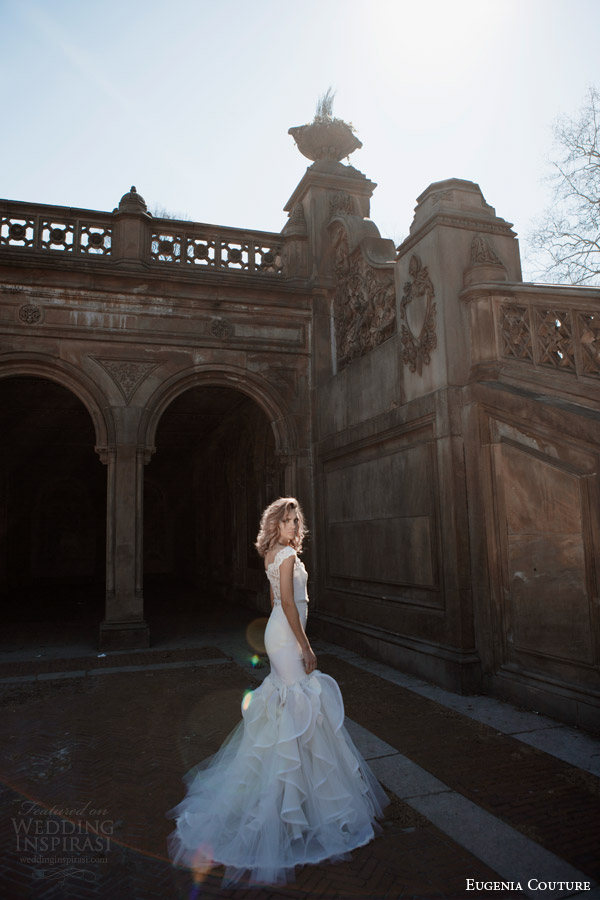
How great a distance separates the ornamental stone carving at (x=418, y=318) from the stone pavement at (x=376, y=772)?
12.0ft

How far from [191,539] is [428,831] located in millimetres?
17305

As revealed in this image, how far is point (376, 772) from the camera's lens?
13.0 feet

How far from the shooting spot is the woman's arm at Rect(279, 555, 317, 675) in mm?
3389

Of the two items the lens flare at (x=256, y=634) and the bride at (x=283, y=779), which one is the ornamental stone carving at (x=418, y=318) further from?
the lens flare at (x=256, y=634)

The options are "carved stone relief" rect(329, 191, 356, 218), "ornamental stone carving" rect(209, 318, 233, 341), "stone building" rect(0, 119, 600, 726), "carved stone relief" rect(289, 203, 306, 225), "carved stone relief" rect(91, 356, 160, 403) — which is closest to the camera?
"stone building" rect(0, 119, 600, 726)

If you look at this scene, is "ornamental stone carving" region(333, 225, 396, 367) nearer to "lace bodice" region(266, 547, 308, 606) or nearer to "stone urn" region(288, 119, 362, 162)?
"stone urn" region(288, 119, 362, 162)

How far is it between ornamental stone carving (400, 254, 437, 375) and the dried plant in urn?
4836 mm

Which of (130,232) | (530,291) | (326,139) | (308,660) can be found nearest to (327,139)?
(326,139)

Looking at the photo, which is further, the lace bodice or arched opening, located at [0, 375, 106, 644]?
arched opening, located at [0, 375, 106, 644]

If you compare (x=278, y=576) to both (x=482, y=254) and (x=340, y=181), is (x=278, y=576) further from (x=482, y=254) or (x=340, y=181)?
(x=340, y=181)

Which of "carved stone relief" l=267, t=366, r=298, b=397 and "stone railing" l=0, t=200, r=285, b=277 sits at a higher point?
"stone railing" l=0, t=200, r=285, b=277

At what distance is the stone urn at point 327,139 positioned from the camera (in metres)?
10.6

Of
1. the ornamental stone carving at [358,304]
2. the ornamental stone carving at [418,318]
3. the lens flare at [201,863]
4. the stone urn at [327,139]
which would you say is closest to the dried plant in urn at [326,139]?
the stone urn at [327,139]

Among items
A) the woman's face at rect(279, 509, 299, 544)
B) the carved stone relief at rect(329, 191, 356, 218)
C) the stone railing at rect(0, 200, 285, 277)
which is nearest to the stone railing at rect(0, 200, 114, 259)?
the stone railing at rect(0, 200, 285, 277)
